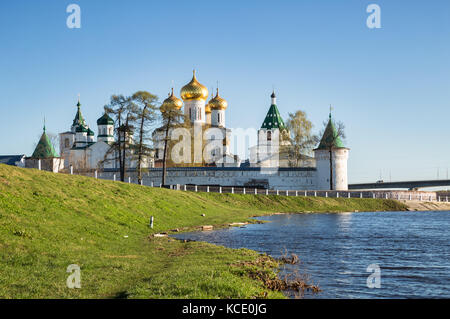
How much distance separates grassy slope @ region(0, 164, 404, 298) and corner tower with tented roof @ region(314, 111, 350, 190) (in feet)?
109

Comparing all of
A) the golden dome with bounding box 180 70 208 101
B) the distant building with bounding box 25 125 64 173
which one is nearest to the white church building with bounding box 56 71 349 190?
the golden dome with bounding box 180 70 208 101

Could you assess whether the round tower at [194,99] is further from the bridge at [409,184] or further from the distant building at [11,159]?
the distant building at [11,159]

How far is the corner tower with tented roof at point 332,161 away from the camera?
63.8m

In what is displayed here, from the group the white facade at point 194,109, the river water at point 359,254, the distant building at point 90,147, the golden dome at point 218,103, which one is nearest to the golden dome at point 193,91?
the white facade at point 194,109

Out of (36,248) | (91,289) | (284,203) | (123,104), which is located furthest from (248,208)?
(91,289)

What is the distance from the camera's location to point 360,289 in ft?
41.8

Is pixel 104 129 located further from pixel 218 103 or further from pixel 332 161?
pixel 332 161

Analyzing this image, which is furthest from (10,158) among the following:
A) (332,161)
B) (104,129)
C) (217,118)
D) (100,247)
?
(100,247)

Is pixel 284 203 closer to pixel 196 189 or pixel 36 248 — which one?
pixel 196 189

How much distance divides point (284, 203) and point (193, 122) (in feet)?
108

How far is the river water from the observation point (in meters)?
13.0

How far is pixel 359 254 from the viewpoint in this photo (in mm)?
19141

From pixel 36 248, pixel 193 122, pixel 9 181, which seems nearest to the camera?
pixel 36 248

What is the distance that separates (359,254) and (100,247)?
33.9 ft
